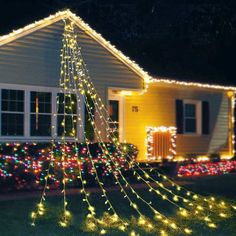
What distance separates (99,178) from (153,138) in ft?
14.0

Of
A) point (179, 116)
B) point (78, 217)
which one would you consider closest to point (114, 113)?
point (179, 116)

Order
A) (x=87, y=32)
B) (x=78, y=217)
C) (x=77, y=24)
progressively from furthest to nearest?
(x=87, y=32) → (x=77, y=24) → (x=78, y=217)

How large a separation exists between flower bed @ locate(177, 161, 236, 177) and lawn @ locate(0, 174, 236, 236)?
4216 millimetres

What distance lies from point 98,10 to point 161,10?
14.0 ft

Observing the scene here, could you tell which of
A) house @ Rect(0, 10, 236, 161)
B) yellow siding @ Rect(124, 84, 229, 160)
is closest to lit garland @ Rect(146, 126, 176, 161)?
house @ Rect(0, 10, 236, 161)

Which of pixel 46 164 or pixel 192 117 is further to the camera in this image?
pixel 192 117

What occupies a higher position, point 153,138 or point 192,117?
point 192,117

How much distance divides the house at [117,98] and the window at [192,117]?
0.13ft

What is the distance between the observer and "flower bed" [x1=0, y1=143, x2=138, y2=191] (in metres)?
14.0

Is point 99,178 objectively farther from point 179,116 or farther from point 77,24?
point 179,116

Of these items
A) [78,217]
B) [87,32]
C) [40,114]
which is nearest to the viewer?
[78,217]

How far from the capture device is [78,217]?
33.5 ft

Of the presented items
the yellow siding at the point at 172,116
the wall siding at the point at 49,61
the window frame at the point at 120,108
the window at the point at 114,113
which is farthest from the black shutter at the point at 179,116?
the wall siding at the point at 49,61

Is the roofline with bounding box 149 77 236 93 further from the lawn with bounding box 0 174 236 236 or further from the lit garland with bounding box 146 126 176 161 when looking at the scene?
the lawn with bounding box 0 174 236 236
